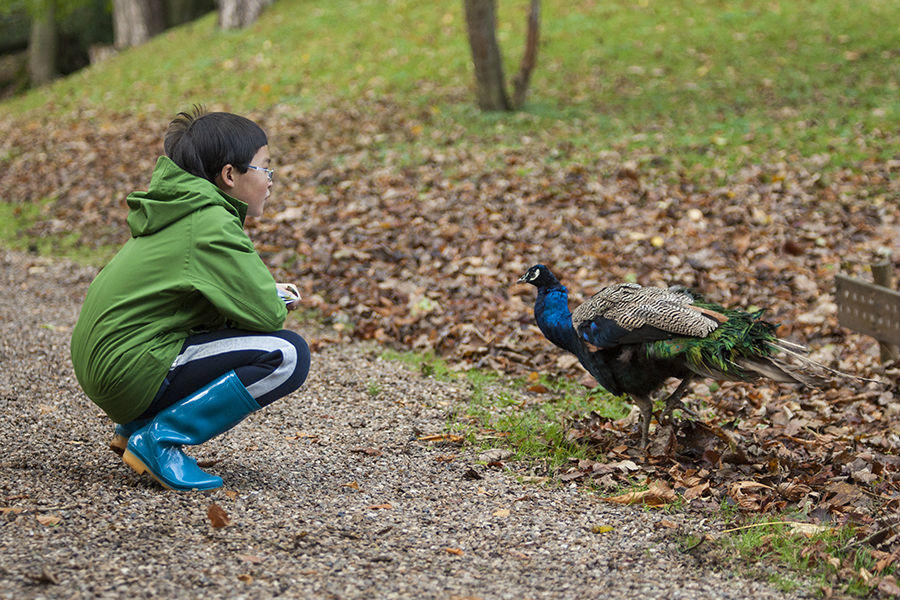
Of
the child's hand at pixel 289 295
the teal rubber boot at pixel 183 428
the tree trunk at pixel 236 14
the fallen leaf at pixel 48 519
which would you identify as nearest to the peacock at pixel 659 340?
the child's hand at pixel 289 295

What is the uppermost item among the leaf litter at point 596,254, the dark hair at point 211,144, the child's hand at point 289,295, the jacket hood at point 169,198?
the dark hair at point 211,144

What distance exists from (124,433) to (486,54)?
883cm

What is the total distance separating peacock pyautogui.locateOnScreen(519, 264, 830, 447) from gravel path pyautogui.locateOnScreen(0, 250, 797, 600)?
30.2 inches

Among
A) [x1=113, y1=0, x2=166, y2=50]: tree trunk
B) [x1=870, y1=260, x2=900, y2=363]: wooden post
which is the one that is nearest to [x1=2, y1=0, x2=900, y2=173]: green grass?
[x1=113, y1=0, x2=166, y2=50]: tree trunk

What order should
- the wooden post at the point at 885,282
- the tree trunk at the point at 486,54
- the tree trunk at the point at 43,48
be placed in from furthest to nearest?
the tree trunk at the point at 43,48, the tree trunk at the point at 486,54, the wooden post at the point at 885,282

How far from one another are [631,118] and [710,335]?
26.1 feet

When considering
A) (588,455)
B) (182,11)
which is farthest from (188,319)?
(182,11)

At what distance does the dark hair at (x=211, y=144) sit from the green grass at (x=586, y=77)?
22.6ft

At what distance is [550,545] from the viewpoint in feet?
11.7

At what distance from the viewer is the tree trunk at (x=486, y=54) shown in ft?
37.4

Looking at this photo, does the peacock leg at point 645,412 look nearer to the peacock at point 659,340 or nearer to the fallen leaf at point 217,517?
the peacock at point 659,340

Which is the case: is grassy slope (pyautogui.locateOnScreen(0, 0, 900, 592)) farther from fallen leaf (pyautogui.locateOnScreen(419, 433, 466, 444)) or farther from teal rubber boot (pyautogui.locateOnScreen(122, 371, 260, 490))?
teal rubber boot (pyautogui.locateOnScreen(122, 371, 260, 490))

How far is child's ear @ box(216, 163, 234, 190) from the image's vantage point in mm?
3784

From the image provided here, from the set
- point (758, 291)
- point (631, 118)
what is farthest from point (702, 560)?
point (631, 118)
